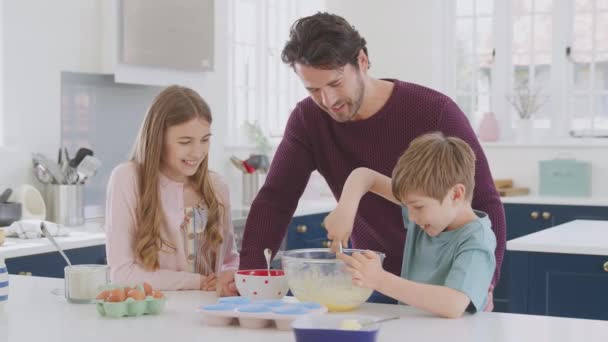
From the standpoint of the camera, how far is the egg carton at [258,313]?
1.71 m

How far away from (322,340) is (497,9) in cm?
521

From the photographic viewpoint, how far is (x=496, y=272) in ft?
6.91

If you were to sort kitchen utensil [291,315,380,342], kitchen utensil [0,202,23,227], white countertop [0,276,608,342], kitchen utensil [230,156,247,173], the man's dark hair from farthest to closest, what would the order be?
1. kitchen utensil [230,156,247,173]
2. kitchen utensil [0,202,23,227]
3. the man's dark hair
4. white countertop [0,276,608,342]
5. kitchen utensil [291,315,380,342]

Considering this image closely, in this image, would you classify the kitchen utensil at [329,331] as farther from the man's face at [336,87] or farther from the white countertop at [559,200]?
the white countertop at [559,200]

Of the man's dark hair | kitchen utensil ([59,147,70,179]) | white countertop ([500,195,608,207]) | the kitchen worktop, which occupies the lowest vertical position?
white countertop ([500,195,608,207])

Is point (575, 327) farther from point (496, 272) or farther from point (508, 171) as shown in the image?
point (508, 171)

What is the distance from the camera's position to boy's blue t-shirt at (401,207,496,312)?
1.86m

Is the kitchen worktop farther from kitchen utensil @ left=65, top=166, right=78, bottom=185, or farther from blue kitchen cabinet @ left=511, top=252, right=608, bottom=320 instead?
blue kitchen cabinet @ left=511, top=252, right=608, bottom=320

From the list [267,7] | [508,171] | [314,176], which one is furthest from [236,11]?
[508,171]

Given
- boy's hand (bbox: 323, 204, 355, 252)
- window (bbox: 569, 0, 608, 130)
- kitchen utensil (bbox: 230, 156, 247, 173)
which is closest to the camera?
boy's hand (bbox: 323, 204, 355, 252)

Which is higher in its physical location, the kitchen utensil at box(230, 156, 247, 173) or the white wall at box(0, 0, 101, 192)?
the white wall at box(0, 0, 101, 192)

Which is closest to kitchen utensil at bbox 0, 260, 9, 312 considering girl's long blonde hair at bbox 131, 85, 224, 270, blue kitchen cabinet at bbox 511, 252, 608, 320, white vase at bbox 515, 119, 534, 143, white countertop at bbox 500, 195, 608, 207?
girl's long blonde hair at bbox 131, 85, 224, 270

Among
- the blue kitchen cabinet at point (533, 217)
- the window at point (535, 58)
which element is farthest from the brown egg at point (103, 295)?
the window at point (535, 58)

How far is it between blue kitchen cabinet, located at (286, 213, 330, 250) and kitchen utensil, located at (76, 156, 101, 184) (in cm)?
122
